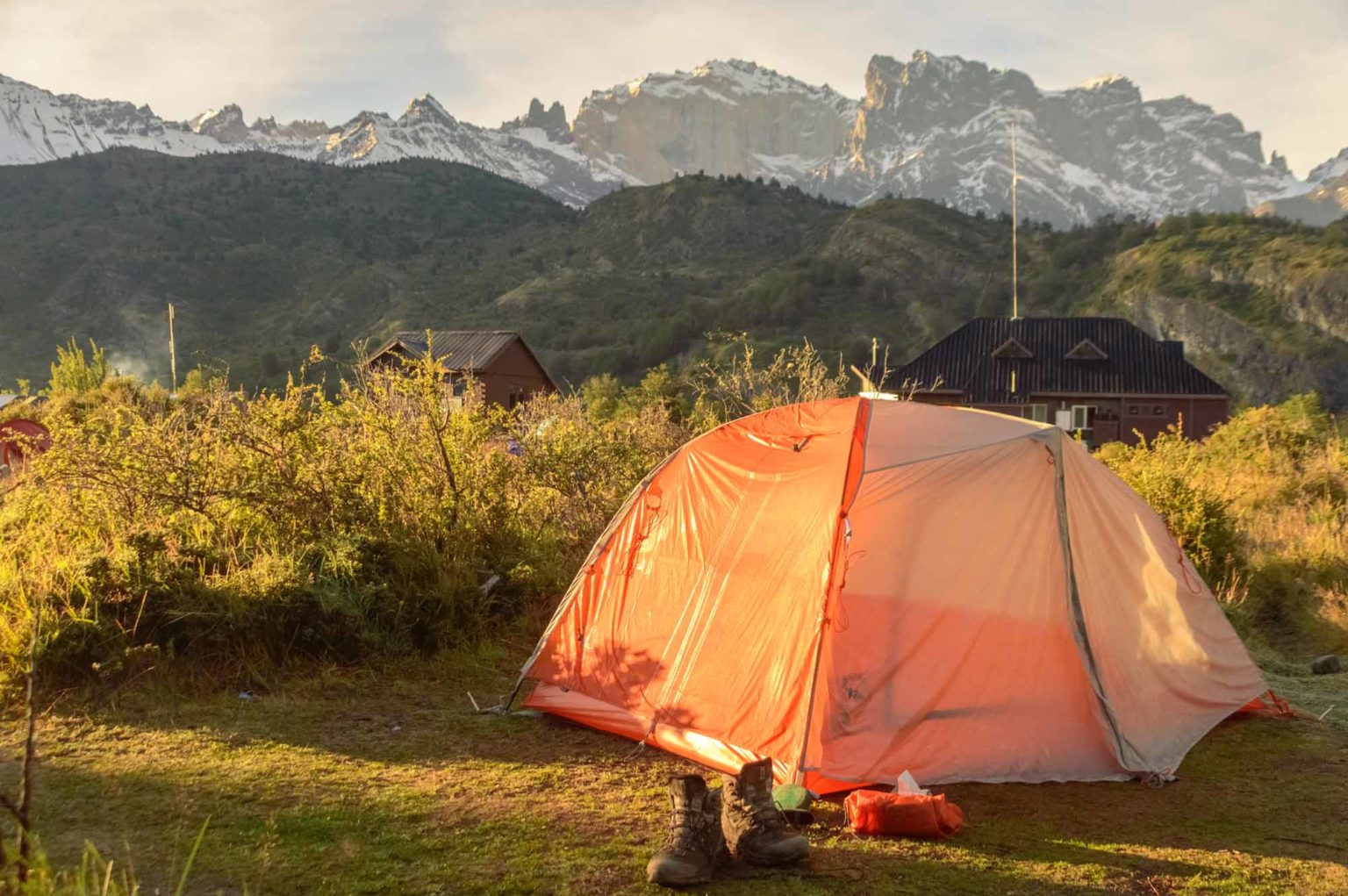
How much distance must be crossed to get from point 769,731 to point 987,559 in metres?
1.51

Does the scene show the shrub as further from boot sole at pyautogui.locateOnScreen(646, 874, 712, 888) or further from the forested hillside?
the forested hillside

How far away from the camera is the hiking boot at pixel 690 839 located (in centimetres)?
428

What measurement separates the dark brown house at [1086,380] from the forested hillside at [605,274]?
784 inches

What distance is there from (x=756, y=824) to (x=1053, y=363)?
142 feet

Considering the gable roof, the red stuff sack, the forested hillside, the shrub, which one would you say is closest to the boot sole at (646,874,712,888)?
the red stuff sack

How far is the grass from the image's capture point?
437 cm

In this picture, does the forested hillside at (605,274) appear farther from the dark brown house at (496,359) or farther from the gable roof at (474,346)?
the gable roof at (474,346)

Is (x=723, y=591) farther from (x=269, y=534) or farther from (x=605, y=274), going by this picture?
(x=605, y=274)

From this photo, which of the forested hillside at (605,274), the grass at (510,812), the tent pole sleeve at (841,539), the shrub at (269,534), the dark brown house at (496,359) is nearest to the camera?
the grass at (510,812)

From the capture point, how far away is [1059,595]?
5.92 m

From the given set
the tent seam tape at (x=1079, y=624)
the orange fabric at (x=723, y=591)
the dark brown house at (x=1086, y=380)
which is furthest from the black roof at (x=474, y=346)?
the tent seam tape at (x=1079, y=624)

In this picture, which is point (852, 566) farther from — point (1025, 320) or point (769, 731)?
point (1025, 320)

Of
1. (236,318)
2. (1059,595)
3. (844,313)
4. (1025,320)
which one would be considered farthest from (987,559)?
(236,318)

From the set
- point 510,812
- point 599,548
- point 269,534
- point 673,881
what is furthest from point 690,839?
point 269,534
